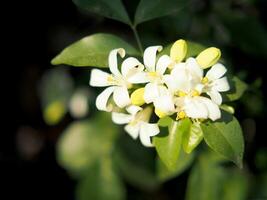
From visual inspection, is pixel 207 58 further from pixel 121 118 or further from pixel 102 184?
pixel 102 184

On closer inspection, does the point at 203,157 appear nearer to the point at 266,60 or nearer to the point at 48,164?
the point at 266,60

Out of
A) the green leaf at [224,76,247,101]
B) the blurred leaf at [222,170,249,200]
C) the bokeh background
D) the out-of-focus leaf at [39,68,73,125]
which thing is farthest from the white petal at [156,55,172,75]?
the out-of-focus leaf at [39,68,73,125]

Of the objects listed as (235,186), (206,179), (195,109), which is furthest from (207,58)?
(235,186)

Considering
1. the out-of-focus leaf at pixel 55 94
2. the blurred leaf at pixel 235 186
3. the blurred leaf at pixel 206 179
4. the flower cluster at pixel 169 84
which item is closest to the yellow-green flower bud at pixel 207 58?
the flower cluster at pixel 169 84

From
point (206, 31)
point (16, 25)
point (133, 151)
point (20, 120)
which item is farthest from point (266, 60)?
point (20, 120)

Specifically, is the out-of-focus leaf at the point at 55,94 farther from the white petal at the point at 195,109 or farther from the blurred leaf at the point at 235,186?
the white petal at the point at 195,109

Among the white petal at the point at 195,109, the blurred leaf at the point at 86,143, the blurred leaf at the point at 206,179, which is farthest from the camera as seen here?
the blurred leaf at the point at 86,143

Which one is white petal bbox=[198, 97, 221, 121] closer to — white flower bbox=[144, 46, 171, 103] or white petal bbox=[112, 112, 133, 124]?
white flower bbox=[144, 46, 171, 103]
